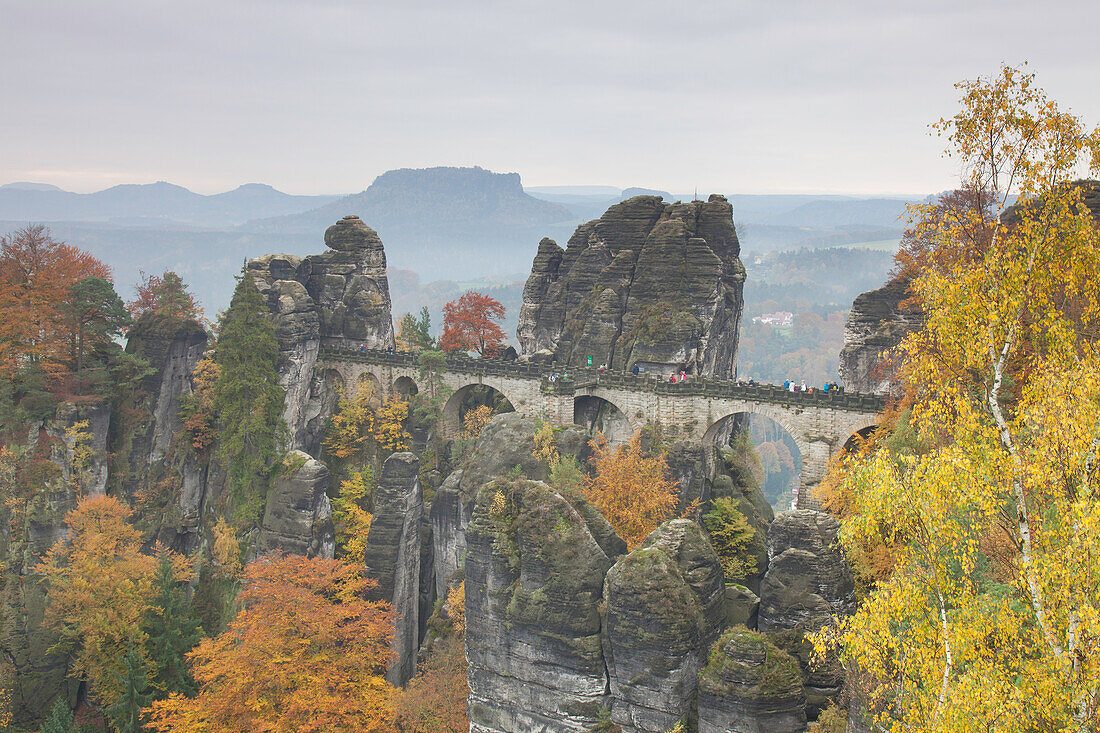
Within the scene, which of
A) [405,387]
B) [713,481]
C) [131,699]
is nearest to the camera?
[131,699]

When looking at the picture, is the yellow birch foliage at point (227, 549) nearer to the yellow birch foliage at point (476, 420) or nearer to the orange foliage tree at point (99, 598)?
the orange foliage tree at point (99, 598)

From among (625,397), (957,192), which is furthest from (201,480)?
(957,192)

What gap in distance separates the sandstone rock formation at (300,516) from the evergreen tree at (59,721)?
1023 cm

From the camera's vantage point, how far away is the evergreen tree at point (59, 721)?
28.6 meters

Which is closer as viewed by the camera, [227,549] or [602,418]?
[227,549]

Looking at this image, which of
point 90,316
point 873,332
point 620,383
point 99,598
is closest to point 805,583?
point 620,383

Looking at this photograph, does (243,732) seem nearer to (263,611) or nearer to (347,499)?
(263,611)

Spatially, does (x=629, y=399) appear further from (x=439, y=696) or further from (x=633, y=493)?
(x=439, y=696)

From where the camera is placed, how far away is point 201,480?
139 feet

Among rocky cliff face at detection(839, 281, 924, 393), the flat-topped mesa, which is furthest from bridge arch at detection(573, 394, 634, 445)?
rocky cliff face at detection(839, 281, 924, 393)

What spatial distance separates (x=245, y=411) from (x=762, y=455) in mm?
126184

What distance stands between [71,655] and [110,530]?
18.5 ft

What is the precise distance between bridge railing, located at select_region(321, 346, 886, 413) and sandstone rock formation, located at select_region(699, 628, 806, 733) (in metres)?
20.1

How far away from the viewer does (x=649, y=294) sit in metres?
43.4
